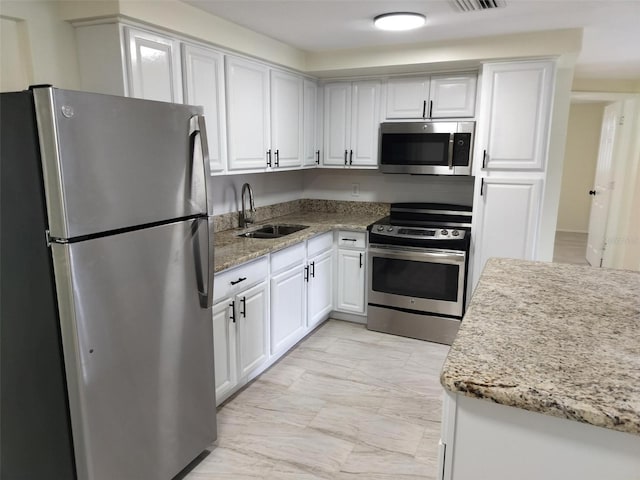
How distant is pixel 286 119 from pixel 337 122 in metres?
0.60

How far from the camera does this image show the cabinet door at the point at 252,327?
2.66 m

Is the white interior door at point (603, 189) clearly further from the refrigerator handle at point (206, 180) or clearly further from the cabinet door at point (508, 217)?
the refrigerator handle at point (206, 180)

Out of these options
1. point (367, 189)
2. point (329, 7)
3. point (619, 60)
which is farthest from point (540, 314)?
point (619, 60)

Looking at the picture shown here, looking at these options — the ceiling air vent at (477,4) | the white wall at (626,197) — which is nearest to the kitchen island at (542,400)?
the ceiling air vent at (477,4)

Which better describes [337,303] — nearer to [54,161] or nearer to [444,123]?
[444,123]

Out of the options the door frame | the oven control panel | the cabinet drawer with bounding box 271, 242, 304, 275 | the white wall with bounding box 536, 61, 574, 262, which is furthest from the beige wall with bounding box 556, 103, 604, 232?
the cabinet drawer with bounding box 271, 242, 304, 275

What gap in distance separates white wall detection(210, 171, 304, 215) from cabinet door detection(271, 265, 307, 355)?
76 centimetres

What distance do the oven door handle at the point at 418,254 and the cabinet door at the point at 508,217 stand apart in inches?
8.9

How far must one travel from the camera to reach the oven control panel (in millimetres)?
3424

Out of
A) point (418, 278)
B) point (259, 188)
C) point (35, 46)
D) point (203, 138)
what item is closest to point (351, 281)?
point (418, 278)

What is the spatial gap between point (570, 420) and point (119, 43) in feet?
7.73

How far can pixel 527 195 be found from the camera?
3.28 m

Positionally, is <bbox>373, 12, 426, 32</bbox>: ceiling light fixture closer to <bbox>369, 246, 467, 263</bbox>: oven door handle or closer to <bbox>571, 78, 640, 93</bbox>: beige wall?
<bbox>369, 246, 467, 263</bbox>: oven door handle

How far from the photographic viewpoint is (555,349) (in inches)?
47.9
